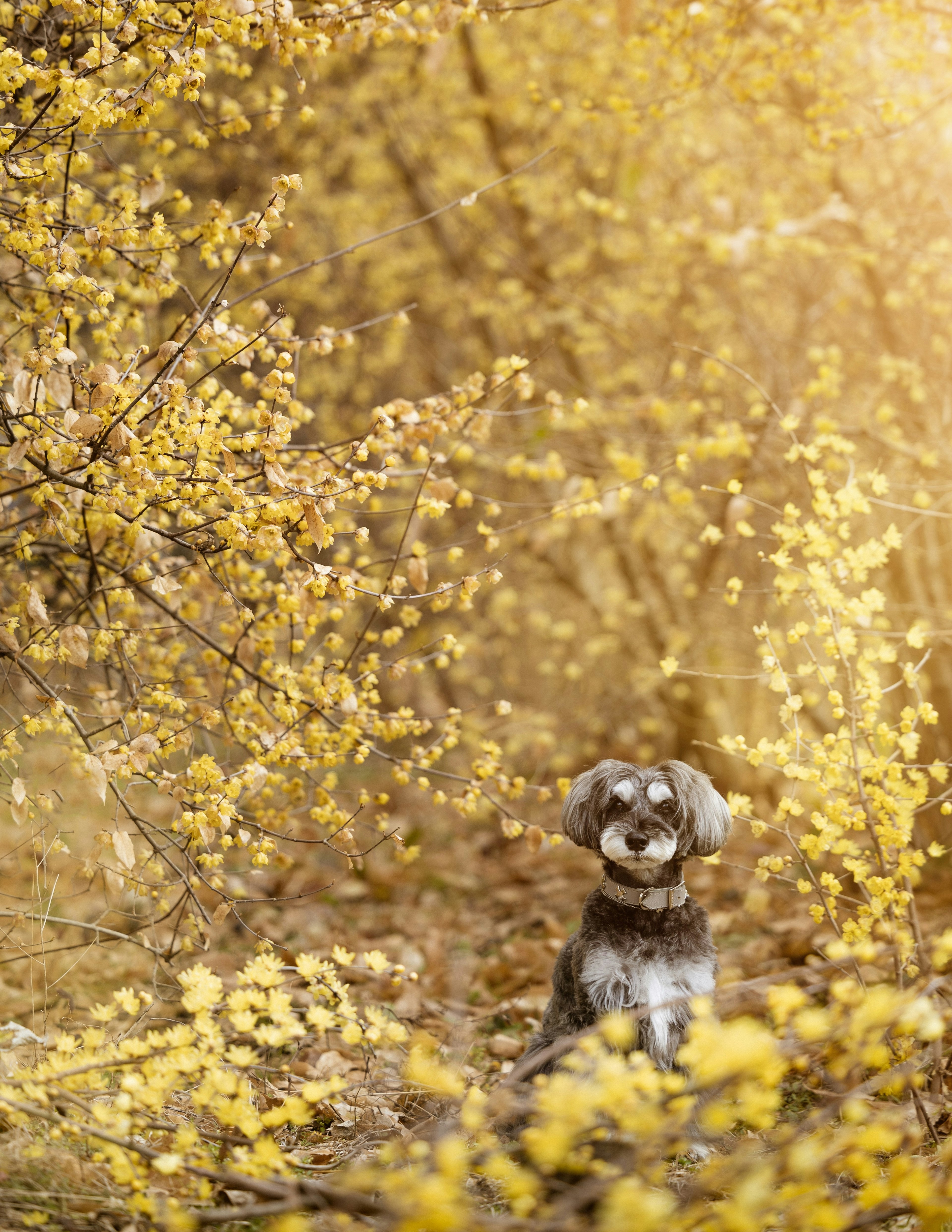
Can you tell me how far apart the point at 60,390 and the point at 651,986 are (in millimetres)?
2822

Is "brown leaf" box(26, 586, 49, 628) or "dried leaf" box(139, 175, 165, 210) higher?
"dried leaf" box(139, 175, 165, 210)

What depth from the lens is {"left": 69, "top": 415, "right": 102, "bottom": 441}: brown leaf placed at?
2.79 meters

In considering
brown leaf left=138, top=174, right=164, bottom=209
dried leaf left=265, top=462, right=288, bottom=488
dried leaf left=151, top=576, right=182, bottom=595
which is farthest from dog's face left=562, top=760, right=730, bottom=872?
brown leaf left=138, top=174, right=164, bottom=209

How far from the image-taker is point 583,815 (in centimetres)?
296

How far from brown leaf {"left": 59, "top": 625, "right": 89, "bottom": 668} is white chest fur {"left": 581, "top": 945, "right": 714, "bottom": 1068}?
1901 millimetres

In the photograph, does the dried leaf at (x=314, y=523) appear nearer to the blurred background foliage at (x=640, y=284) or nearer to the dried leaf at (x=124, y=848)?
the dried leaf at (x=124, y=848)

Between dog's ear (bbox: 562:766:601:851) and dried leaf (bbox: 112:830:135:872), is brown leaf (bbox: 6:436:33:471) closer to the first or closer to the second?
dried leaf (bbox: 112:830:135:872)

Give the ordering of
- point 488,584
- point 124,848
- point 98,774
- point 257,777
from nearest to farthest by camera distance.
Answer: point 98,774
point 124,848
point 257,777
point 488,584

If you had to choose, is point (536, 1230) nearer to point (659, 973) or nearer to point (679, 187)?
point (659, 973)

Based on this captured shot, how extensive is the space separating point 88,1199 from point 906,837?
2.66m

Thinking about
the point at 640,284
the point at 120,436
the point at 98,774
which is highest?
the point at 640,284

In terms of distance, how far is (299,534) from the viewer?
2930 mm

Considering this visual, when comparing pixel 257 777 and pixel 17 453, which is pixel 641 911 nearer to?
pixel 257 777

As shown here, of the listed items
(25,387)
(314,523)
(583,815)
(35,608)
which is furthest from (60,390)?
(583,815)
